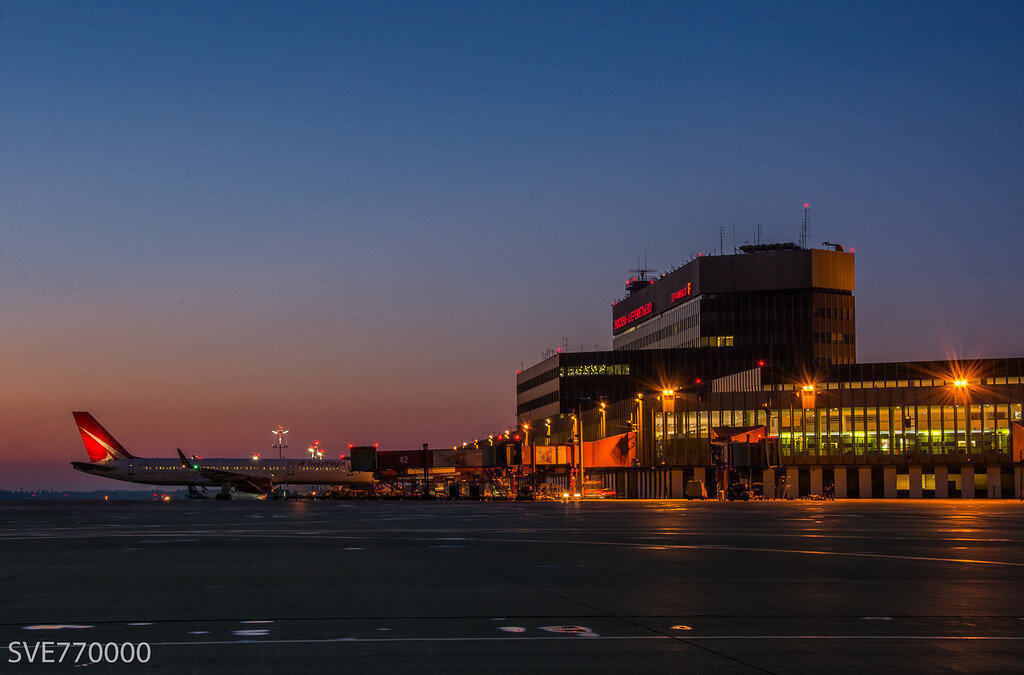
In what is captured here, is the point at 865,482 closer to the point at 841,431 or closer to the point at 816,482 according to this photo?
the point at 816,482

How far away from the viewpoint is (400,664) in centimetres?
1098

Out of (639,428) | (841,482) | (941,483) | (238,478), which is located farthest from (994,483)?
(238,478)

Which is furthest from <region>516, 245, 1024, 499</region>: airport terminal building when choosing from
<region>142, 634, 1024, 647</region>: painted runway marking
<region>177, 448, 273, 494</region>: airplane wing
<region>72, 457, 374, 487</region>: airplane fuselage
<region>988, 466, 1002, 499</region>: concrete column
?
<region>142, 634, 1024, 647</region>: painted runway marking

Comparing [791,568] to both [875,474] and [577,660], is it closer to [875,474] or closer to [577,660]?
[577,660]

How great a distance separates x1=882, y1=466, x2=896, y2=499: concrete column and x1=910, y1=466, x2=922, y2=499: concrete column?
1661mm

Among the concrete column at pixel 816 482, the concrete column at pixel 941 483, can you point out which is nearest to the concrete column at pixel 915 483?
the concrete column at pixel 941 483

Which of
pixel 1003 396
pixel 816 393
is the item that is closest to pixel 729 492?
pixel 816 393

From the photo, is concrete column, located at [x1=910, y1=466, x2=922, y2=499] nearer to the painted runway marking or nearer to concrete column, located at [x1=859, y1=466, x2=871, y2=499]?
concrete column, located at [x1=859, y1=466, x2=871, y2=499]

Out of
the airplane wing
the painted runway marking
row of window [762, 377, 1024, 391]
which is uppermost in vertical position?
row of window [762, 377, 1024, 391]

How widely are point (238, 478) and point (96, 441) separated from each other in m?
26.3

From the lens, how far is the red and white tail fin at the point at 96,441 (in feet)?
494

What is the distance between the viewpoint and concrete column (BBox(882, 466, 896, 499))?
11525 cm

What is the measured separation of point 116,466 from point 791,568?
459ft

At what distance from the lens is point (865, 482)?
116 m
